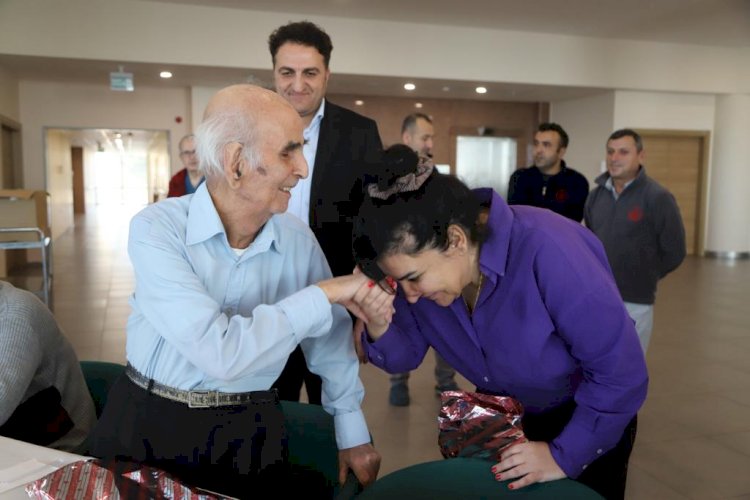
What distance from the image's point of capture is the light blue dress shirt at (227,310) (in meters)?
1.33

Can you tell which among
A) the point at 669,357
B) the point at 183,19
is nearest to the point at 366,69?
the point at 183,19

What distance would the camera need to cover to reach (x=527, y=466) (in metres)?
1.43

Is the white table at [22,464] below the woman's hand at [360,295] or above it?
below

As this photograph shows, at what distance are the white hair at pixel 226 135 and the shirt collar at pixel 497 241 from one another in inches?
21.9

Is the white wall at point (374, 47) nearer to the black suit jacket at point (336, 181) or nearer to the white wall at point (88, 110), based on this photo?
the white wall at point (88, 110)

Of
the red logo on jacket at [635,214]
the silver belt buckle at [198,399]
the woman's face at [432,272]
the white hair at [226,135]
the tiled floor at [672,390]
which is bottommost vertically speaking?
the tiled floor at [672,390]

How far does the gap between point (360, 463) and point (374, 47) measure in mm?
8603

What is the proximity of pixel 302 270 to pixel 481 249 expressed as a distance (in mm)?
490

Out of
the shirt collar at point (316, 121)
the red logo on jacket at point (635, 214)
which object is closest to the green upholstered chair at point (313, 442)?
the shirt collar at point (316, 121)

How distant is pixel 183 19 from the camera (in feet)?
28.5

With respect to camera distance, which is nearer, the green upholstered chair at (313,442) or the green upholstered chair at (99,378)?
the green upholstered chair at (313,442)

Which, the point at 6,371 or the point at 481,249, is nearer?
the point at 481,249

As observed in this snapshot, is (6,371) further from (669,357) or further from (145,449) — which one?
(669,357)

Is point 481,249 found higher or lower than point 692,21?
lower
